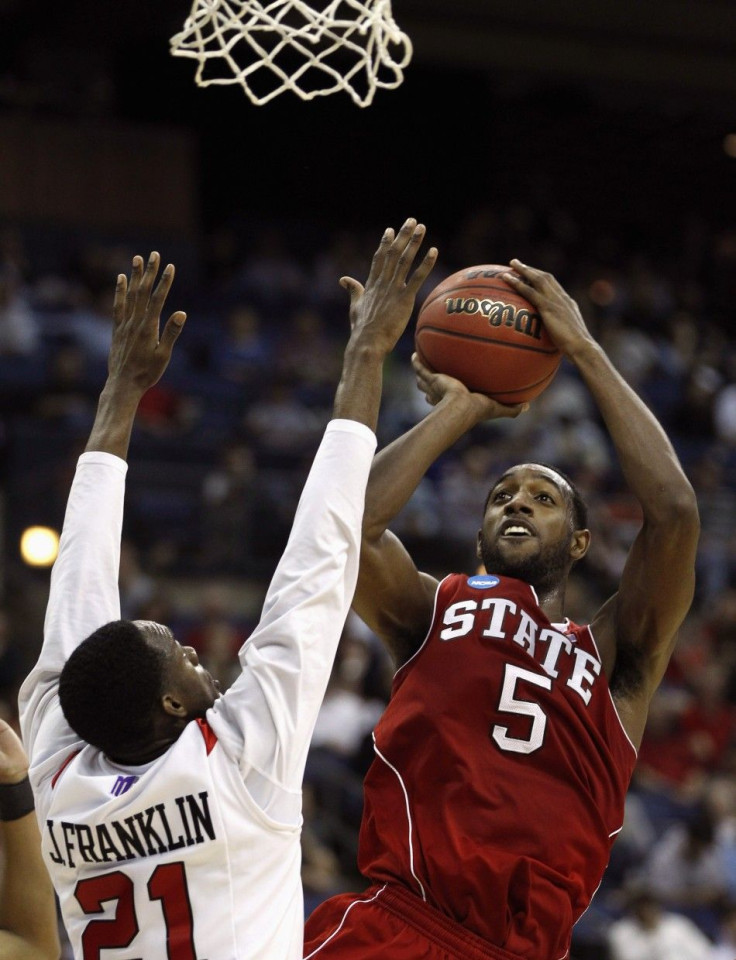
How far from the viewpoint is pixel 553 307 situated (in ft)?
12.3

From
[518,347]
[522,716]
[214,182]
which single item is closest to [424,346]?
[518,347]

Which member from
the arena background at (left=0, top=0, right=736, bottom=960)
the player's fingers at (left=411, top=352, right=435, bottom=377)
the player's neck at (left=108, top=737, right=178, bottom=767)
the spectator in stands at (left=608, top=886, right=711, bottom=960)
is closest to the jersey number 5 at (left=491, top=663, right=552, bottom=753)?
the player's fingers at (left=411, top=352, right=435, bottom=377)

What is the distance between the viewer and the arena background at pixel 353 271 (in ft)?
31.9

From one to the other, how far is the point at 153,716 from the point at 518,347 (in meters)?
1.49

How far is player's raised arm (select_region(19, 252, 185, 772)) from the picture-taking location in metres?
2.94

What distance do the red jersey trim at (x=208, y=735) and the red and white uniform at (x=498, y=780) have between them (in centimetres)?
90

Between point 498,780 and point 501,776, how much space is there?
0.01 m

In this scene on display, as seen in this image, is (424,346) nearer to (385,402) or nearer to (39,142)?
(385,402)

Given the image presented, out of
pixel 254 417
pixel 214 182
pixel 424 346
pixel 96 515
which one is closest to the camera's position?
pixel 96 515

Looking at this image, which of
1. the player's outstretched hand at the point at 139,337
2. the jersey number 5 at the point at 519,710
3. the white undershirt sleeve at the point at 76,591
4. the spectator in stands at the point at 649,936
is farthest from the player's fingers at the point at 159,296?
the spectator in stands at the point at 649,936

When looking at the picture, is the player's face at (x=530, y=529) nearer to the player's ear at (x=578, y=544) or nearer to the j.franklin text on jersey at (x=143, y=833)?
the player's ear at (x=578, y=544)

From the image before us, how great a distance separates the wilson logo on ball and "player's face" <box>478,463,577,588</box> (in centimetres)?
40

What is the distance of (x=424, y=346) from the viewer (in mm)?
3830

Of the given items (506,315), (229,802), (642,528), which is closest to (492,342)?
(506,315)
